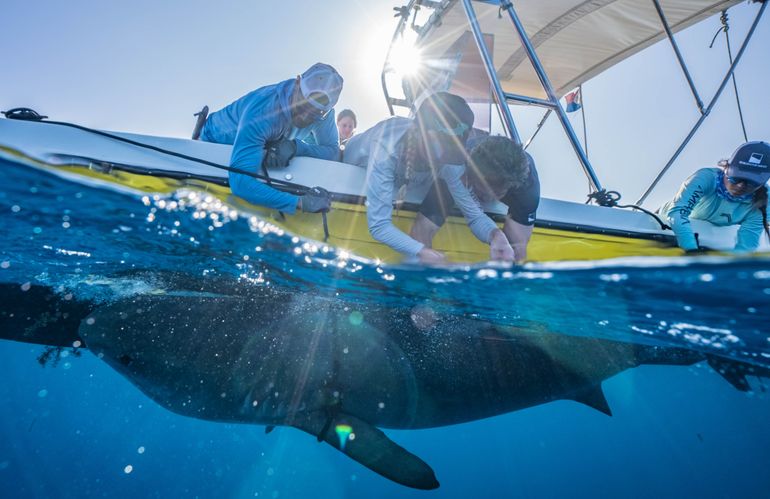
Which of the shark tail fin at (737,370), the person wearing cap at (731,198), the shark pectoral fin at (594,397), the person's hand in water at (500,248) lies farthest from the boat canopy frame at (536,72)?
the shark tail fin at (737,370)

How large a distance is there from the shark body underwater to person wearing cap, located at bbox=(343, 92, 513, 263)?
7.79 feet

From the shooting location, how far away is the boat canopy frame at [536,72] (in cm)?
393

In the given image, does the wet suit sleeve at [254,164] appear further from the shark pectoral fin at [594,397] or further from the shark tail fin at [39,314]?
the shark pectoral fin at [594,397]

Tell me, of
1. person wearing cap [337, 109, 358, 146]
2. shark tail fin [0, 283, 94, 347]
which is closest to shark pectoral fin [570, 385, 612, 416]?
person wearing cap [337, 109, 358, 146]

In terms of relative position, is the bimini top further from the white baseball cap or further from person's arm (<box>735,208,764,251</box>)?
person's arm (<box>735,208,764,251</box>)

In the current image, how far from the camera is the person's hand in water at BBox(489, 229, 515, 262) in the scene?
3.20 m

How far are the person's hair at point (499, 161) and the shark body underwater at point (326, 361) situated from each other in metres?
2.94

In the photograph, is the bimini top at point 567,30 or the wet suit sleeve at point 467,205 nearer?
the wet suit sleeve at point 467,205

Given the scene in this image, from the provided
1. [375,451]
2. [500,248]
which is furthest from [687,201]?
[375,451]

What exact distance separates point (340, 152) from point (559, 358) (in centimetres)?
508

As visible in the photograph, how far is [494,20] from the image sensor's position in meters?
5.89

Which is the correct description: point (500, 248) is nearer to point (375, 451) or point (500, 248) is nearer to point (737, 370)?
point (375, 451)

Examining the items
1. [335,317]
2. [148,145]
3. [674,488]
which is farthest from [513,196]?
[674,488]

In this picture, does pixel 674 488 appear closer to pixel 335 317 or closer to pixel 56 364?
pixel 335 317
